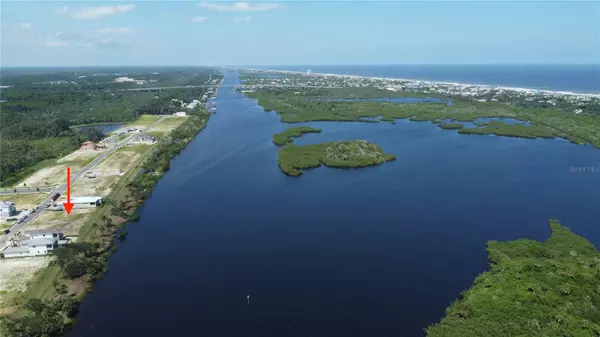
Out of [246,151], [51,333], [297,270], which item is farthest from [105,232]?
[246,151]

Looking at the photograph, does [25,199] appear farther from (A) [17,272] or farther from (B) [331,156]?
(B) [331,156]

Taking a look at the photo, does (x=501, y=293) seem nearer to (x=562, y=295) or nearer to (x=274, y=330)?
(x=562, y=295)

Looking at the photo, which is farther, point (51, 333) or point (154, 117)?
point (154, 117)

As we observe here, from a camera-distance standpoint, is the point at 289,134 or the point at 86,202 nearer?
the point at 86,202

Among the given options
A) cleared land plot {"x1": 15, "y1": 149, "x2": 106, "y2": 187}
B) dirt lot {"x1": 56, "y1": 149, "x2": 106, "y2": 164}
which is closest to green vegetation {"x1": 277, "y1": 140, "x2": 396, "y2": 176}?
cleared land plot {"x1": 15, "y1": 149, "x2": 106, "y2": 187}

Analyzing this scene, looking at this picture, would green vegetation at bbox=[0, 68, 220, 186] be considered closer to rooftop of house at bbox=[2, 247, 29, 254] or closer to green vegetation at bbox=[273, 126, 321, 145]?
rooftop of house at bbox=[2, 247, 29, 254]

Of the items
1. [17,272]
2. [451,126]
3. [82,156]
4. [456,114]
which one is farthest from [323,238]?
[456,114]
